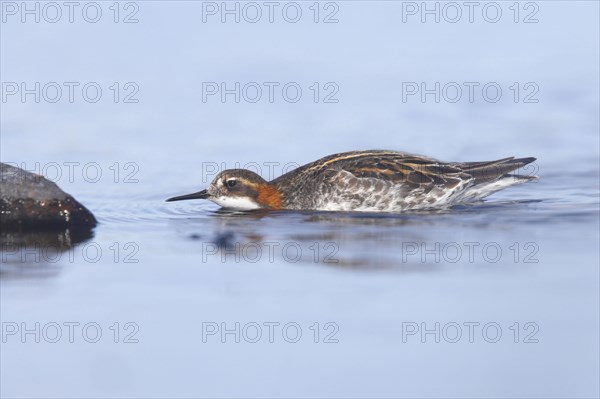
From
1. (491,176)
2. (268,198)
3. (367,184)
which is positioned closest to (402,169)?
(367,184)

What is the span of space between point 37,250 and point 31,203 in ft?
4.70

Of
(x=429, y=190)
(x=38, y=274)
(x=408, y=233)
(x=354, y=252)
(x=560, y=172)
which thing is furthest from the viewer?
(x=560, y=172)

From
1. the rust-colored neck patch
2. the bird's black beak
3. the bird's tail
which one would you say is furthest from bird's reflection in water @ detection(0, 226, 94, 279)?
the bird's tail

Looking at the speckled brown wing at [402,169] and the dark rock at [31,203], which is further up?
the speckled brown wing at [402,169]

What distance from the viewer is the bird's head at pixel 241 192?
811 inches

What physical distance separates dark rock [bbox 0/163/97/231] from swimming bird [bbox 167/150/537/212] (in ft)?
7.36

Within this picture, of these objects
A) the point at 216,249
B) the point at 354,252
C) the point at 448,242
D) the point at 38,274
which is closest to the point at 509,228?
the point at 448,242

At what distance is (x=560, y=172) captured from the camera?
72.6 feet

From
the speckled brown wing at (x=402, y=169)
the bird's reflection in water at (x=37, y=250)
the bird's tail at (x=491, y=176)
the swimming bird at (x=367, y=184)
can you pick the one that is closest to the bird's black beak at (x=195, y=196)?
the swimming bird at (x=367, y=184)

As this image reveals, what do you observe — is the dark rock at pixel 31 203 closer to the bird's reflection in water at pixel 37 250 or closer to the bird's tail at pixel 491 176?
the bird's reflection in water at pixel 37 250

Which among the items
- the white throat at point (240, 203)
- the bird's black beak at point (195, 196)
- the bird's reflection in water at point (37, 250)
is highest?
the bird's black beak at point (195, 196)

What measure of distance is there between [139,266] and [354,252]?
267 cm

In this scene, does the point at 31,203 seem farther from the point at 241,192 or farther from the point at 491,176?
the point at 491,176

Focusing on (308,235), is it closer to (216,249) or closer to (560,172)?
(216,249)
